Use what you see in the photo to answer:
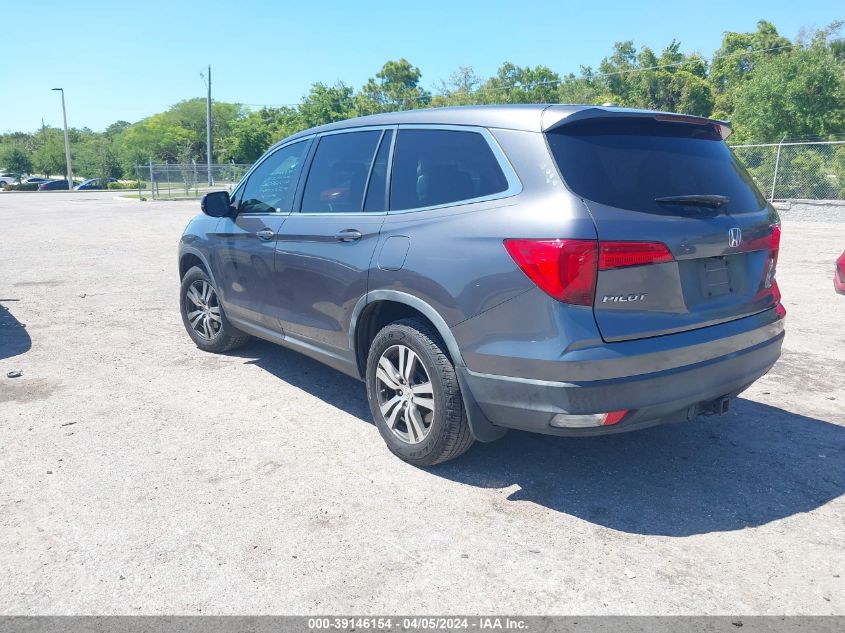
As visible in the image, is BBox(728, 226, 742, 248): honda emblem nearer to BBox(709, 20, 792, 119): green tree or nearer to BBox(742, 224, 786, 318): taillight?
BBox(742, 224, 786, 318): taillight

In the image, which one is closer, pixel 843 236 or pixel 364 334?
pixel 364 334

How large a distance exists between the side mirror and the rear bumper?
2923 mm

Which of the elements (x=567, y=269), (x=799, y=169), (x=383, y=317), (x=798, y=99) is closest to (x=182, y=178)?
(x=798, y=99)

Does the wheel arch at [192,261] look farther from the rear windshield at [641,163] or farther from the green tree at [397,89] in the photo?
the green tree at [397,89]

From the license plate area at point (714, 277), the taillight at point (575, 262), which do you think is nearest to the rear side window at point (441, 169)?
the taillight at point (575, 262)

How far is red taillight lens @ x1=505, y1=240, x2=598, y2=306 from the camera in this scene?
287 cm

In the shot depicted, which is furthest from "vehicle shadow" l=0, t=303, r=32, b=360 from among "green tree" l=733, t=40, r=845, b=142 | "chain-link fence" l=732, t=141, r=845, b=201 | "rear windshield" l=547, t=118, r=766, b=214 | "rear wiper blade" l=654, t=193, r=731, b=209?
"green tree" l=733, t=40, r=845, b=142

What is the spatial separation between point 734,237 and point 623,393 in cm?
104

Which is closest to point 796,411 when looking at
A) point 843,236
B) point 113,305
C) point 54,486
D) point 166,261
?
point 54,486

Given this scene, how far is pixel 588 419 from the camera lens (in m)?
2.97

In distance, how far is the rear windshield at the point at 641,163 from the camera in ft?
10.0

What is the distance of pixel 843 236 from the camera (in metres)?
15.0

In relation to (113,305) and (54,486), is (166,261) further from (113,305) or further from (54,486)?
(54,486)

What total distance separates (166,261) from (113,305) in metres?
4.07
